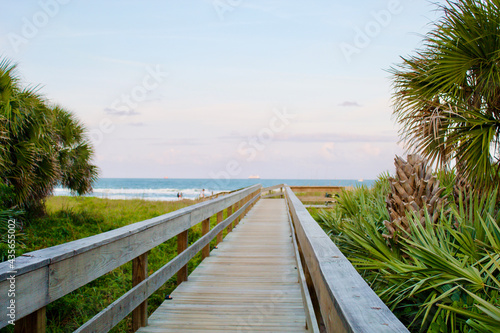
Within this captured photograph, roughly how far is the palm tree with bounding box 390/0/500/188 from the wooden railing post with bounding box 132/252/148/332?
399cm

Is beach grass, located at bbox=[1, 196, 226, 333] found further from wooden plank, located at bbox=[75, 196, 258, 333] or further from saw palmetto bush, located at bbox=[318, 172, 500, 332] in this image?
saw palmetto bush, located at bbox=[318, 172, 500, 332]

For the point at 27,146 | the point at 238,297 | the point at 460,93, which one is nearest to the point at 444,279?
the point at 238,297

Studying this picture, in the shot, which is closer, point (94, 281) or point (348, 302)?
point (348, 302)

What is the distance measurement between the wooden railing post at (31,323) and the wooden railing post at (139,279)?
3.93ft

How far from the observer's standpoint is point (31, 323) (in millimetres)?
1603

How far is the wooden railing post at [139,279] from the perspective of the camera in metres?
2.84

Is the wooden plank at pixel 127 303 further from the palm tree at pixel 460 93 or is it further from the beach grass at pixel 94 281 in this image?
the palm tree at pixel 460 93

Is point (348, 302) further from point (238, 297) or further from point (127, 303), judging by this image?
point (238, 297)

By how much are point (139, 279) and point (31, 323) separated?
1274 mm

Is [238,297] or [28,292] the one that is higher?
[28,292]

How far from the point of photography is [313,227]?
123 inches

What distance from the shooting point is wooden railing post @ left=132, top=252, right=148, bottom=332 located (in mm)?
2844

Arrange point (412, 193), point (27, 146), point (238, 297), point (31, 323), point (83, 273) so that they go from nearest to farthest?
1. point (31, 323)
2. point (83, 273)
3. point (238, 297)
4. point (412, 193)
5. point (27, 146)

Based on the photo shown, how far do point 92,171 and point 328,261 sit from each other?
38.0ft
